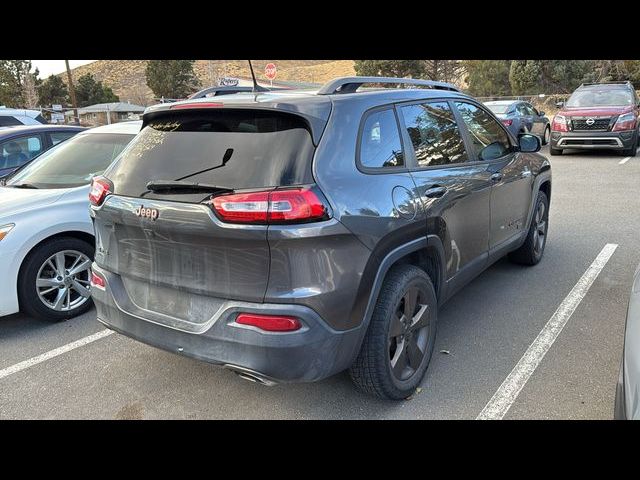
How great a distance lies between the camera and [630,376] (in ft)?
6.31

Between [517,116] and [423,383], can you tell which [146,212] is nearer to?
[423,383]

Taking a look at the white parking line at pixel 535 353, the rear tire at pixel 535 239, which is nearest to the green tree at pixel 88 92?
the rear tire at pixel 535 239

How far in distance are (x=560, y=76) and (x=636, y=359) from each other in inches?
1522

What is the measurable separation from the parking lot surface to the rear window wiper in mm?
1316

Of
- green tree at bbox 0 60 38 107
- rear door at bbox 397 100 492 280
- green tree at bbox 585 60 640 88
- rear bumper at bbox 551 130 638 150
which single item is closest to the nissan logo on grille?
rear door at bbox 397 100 492 280

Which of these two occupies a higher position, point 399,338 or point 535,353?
point 399,338

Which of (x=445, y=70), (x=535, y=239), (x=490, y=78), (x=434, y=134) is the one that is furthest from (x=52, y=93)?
(x=434, y=134)

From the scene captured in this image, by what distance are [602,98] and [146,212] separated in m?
14.5

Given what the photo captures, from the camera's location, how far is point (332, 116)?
8.71ft

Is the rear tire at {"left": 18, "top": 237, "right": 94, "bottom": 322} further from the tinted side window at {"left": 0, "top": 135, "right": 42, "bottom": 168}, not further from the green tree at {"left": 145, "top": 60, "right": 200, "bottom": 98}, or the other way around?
the green tree at {"left": 145, "top": 60, "right": 200, "bottom": 98}

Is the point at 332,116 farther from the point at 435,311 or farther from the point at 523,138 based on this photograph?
the point at 523,138

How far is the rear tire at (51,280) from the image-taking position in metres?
4.08

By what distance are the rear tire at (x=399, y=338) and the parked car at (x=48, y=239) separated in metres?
2.77

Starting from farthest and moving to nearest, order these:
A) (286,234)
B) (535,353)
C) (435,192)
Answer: (535,353), (435,192), (286,234)
